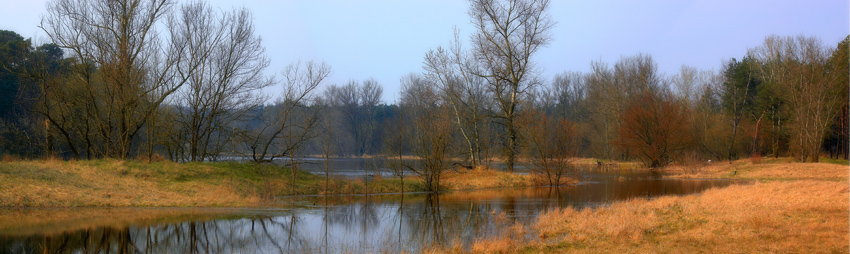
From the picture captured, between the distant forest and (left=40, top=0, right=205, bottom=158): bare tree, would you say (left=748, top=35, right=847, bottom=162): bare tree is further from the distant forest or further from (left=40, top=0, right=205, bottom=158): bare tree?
(left=40, top=0, right=205, bottom=158): bare tree

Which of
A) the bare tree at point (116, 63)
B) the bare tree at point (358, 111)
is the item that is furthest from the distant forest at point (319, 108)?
the bare tree at point (358, 111)

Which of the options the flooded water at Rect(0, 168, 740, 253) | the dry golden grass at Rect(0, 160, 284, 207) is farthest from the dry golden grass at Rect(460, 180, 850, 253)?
the dry golden grass at Rect(0, 160, 284, 207)

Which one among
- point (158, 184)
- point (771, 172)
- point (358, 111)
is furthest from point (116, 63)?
point (358, 111)

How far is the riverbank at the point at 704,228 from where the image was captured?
30.6 feet

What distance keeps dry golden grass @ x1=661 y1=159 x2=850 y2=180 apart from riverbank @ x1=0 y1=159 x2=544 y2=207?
18.3m

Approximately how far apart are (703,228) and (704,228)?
0.07ft

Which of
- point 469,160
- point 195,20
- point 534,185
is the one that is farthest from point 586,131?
point 195,20

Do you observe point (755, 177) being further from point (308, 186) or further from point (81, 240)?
point (81, 240)

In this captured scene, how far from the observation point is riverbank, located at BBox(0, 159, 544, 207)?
1545 cm

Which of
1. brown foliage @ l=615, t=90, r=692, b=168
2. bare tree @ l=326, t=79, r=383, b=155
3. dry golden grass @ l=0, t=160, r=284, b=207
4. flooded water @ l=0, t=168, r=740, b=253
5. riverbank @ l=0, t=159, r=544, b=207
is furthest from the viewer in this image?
bare tree @ l=326, t=79, r=383, b=155

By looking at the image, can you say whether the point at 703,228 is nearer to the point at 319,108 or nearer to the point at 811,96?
the point at 319,108

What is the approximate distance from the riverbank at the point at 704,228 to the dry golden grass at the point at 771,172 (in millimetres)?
13713

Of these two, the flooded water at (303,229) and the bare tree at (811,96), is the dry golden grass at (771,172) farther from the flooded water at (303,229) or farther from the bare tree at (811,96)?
the flooded water at (303,229)

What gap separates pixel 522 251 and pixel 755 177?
2667cm
